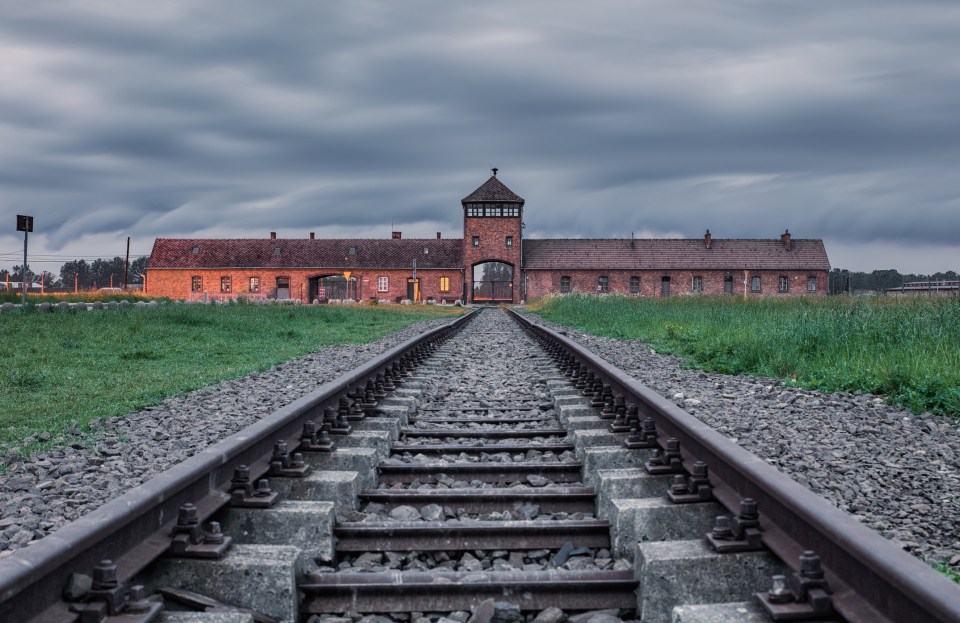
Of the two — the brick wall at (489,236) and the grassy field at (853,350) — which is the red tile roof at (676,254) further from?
the grassy field at (853,350)

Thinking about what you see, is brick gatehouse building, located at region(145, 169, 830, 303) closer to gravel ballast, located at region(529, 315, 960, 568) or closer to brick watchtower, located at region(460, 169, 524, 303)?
brick watchtower, located at region(460, 169, 524, 303)

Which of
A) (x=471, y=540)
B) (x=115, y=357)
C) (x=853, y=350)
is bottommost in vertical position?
(x=471, y=540)

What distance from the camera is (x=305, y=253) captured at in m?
65.6

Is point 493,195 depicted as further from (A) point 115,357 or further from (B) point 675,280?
(A) point 115,357

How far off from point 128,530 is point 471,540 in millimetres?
1364

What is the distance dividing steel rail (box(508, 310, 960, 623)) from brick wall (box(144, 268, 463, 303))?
58.8 meters

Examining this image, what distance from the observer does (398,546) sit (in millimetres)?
3092

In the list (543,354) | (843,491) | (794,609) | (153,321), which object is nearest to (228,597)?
(794,609)

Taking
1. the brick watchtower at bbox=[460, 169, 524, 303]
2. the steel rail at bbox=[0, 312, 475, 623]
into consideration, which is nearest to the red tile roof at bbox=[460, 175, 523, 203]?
the brick watchtower at bbox=[460, 169, 524, 303]

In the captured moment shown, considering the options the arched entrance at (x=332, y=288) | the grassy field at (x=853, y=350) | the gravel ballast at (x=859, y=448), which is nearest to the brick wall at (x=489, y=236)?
the arched entrance at (x=332, y=288)

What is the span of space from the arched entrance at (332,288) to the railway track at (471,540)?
6100 cm

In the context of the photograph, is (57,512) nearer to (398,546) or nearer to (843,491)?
(398,546)

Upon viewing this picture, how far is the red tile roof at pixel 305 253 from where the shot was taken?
6394 cm

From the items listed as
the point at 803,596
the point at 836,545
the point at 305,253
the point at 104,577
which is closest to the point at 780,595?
the point at 803,596
